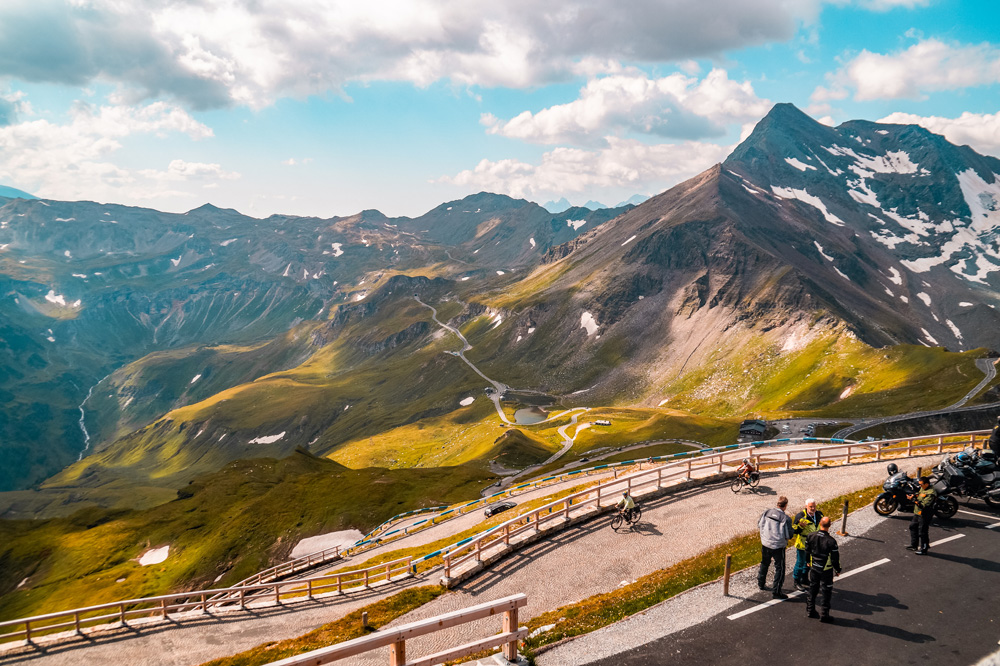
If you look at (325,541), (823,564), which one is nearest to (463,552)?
(823,564)

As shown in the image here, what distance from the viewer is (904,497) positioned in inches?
920

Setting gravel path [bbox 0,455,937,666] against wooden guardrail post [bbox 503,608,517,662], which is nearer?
wooden guardrail post [bbox 503,608,517,662]

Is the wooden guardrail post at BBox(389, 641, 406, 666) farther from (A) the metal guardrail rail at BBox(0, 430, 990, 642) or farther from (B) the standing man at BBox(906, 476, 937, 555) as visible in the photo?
(B) the standing man at BBox(906, 476, 937, 555)

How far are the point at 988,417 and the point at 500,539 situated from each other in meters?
89.4

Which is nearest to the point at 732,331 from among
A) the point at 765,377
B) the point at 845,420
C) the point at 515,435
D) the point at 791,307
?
the point at 791,307

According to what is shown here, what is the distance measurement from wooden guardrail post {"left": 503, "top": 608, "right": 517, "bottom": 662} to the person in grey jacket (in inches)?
375

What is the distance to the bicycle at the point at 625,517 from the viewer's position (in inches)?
1031

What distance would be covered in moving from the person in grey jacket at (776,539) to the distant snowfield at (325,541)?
176ft

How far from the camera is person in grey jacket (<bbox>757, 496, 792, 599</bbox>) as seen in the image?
17.4 metres

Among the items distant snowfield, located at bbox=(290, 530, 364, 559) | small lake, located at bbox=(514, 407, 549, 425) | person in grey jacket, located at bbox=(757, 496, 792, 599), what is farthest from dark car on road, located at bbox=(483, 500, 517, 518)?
small lake, located at bbox=(514, 407, 549, 425)

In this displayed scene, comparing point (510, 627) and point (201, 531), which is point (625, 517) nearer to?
point (510, 627)

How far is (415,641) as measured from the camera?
19016 mm

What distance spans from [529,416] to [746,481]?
138 meters

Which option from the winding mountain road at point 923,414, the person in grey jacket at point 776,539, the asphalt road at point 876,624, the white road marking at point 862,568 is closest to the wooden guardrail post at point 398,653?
the asphalt road at point 876,624
